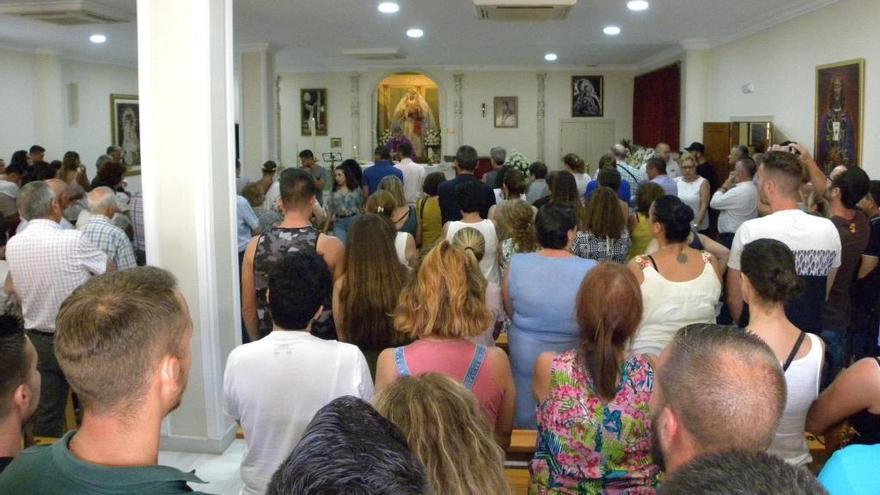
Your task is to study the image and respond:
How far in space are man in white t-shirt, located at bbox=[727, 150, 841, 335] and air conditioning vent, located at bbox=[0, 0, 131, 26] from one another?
22.0 ft

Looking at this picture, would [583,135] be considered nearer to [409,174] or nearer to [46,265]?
[409,174]

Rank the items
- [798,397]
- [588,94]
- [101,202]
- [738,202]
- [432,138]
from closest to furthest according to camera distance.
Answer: [798,397]
[101,202]
[738,202]
[588,94]
[432,138]

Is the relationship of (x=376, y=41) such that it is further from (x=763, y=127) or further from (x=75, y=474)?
(x=75, y=474)

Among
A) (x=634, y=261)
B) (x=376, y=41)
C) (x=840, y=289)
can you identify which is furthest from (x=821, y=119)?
(x=376, y=41)

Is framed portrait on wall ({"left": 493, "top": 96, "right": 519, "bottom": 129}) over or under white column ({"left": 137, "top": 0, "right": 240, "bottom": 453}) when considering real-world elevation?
over

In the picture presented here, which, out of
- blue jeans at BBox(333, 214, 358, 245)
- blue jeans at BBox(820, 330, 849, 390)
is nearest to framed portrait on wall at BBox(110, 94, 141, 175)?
blue jeans at BBox(333, 214, 358, 245)

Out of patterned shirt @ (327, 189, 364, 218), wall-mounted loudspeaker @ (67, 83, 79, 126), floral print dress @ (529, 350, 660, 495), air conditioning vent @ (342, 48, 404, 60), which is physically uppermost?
air conditioning vent @ (342, 48, 404, 60)

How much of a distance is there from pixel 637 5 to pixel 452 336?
22.4 feet

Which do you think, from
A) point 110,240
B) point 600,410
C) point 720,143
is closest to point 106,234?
point 110,240

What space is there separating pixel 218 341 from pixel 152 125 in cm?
120

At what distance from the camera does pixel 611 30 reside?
1085cm

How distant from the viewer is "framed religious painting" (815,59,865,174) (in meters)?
7.41

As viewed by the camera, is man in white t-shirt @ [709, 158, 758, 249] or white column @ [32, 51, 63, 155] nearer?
man in white t-shirt @ [709, 158, 758, 249]

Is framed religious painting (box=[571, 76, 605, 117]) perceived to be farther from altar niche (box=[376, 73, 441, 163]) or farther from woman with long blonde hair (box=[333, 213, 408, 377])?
woman with long blonde hair (box=[333, 213, 408, 377])
